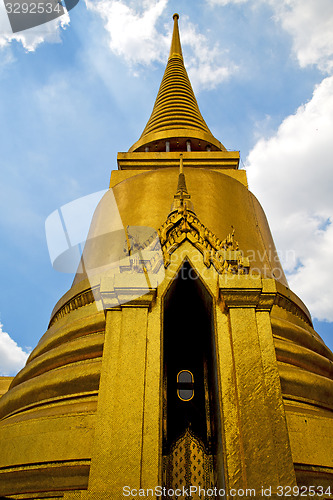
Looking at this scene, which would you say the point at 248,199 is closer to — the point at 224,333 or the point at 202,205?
the point at 202,205

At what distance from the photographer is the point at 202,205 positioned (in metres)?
8.37

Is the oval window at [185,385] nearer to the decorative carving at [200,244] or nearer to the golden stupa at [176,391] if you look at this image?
the golden stupa at [176,391]

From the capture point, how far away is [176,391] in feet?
16.1

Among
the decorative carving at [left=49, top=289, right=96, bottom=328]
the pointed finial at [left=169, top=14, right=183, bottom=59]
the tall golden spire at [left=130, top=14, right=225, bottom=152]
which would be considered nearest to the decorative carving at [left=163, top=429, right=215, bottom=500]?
the decorative carving at [left=49, top=289, right=96, bottom=328]

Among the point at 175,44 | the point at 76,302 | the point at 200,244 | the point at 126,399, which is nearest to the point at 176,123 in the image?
the point at 76,302

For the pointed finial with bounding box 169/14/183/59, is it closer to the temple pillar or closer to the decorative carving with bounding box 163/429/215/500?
the temple pillar

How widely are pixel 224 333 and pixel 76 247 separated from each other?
552 centimetres

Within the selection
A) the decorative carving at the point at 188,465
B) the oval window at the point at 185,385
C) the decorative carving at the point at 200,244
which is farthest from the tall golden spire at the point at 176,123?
the decorative carving at the point at 188,465

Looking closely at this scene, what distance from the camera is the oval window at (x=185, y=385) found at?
16.0 feet

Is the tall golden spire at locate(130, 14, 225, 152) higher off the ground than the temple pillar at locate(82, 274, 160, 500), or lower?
higher

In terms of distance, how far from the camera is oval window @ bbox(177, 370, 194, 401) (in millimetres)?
4875

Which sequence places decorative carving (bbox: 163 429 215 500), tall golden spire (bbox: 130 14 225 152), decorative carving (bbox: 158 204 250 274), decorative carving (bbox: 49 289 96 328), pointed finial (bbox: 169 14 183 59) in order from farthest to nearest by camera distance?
1. pointed finial (bbox: 169 14 183 59)
2. tall golden spire (bbox: 130 14 225 152)
3. decorative carving (bbox: 49 289 96 328)
4. decorative carving (bbox: 158 204 250 274)
5. decorative carving (bbox: 163 429 215 500)

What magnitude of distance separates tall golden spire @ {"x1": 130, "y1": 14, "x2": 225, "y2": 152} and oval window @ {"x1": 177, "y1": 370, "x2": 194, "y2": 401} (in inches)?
350

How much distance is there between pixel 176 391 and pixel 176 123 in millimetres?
10711
